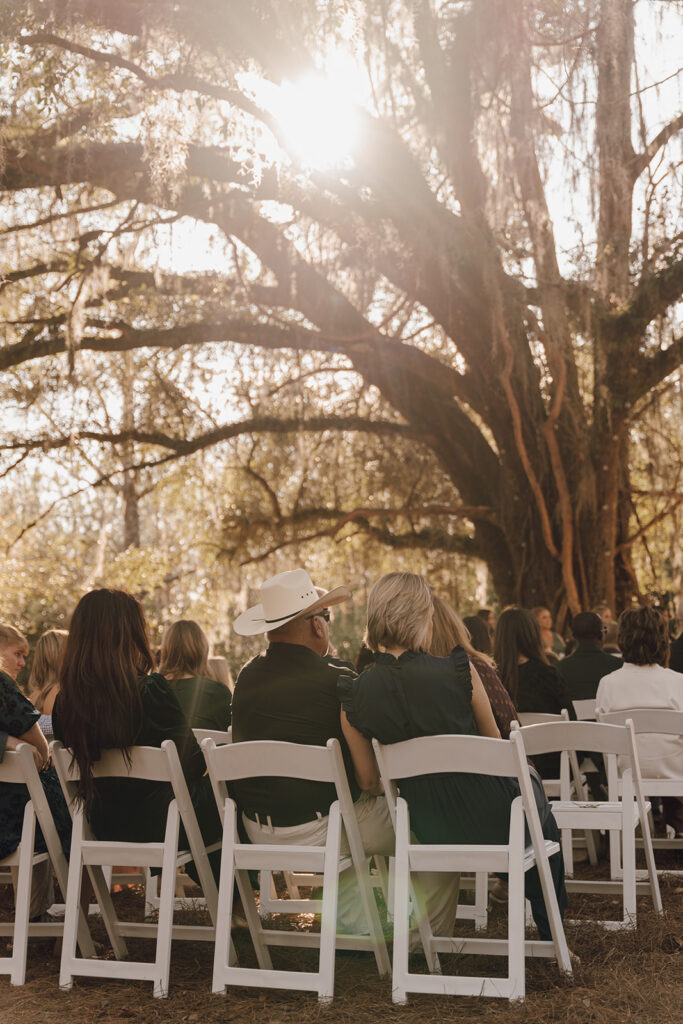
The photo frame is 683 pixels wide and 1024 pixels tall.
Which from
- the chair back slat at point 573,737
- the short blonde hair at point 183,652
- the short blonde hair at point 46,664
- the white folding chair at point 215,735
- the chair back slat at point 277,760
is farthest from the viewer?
the short blonde hair at point 46,664

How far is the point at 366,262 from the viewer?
10742mm

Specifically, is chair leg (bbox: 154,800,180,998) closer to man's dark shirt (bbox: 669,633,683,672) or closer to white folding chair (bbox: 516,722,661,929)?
white folding chair (bbox: 516,722,661,929)

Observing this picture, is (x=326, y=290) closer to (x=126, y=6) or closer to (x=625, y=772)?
(x=126, y=6)

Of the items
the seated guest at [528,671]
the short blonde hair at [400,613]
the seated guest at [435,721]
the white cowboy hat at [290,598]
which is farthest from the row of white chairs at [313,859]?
the seated guest at [528,671]

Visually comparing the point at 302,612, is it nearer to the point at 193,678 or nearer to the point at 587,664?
the point at 193,678

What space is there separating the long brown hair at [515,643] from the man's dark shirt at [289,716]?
6.58ft

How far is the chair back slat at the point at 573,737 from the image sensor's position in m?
3.92

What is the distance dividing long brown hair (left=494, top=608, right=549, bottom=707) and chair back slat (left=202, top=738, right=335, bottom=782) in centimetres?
240

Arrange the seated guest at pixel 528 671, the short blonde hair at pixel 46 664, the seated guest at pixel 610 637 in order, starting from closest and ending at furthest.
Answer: the short blonde hair at pixel 46 664 → the seated guest at pixel 528 671 → the seated guest at pixel 610 637

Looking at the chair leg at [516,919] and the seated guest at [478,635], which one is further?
the seated guest at [478,635]

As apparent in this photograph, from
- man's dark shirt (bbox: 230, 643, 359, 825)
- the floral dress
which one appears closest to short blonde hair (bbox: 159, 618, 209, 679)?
the floral dress

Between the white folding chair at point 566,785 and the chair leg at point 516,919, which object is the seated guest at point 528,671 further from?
the chair leg at point 516,919

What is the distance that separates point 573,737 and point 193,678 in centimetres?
188

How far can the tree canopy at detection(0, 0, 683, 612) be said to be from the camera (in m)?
8.91
